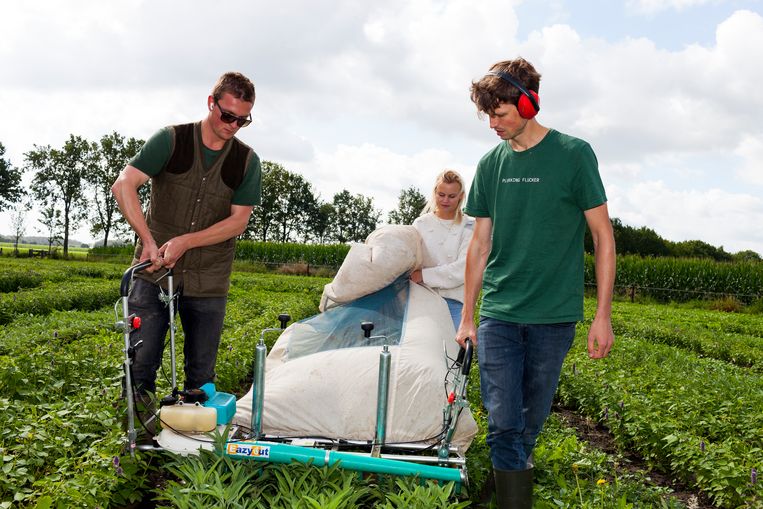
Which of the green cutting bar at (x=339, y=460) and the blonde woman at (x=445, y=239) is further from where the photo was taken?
the blonde woman at (x=445, y=239)

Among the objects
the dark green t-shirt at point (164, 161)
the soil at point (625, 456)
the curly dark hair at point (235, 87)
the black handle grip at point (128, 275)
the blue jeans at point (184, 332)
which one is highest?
the curly dark hair at point (235, 87)

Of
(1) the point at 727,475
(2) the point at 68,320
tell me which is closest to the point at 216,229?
(1) the point at 727,475

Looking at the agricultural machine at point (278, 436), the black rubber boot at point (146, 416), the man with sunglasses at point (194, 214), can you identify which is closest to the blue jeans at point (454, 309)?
the agricultural machine at point (278, 436)

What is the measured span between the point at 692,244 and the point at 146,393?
2558 inches

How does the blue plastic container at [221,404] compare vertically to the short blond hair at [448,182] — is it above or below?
below

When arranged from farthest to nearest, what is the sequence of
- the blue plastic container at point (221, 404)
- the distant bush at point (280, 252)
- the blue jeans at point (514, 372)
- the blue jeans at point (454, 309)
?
the distant bush at point (280, 252) < the blue jeans at point (454, 309) < the blue plastic container at point (221, 404) < the blue jeans at point (514, 372)

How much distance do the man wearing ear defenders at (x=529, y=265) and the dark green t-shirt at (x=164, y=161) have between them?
1.48 metres

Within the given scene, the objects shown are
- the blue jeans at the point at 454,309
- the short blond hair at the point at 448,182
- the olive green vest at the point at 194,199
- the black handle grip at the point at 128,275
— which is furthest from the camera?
the short blond hair at the point at 448,182

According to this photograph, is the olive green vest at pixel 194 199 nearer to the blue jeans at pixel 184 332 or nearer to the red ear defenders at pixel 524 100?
the blue jeans at pixel 184 332

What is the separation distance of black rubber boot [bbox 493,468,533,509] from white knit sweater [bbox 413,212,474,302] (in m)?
1.84

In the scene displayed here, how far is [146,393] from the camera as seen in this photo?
3.43 metres

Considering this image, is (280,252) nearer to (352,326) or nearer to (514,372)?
(352,326)

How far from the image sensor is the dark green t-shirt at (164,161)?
10.7ft

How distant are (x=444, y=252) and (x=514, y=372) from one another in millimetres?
2041
